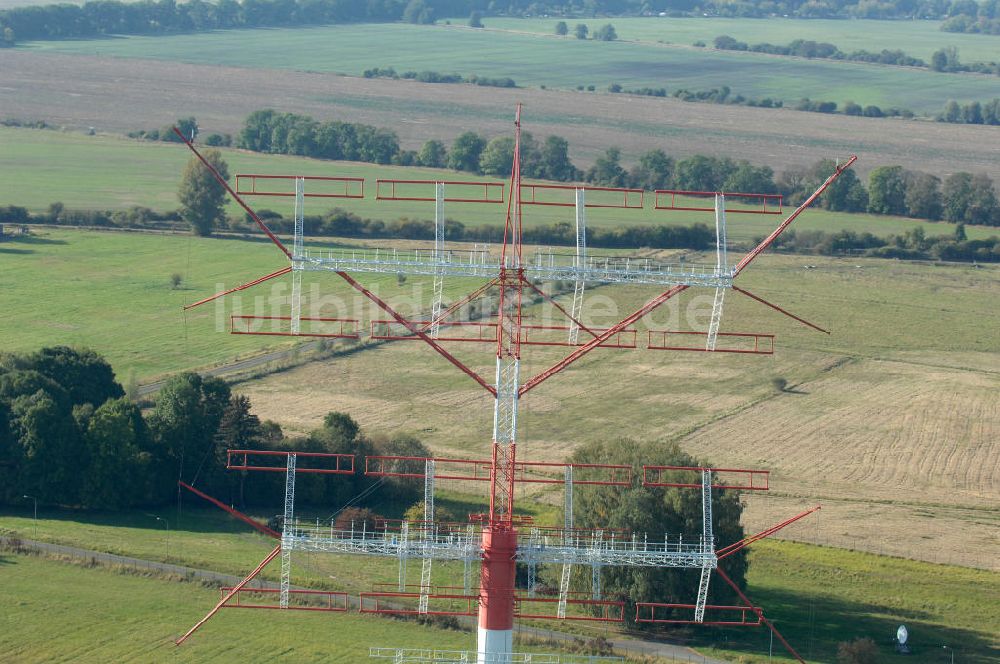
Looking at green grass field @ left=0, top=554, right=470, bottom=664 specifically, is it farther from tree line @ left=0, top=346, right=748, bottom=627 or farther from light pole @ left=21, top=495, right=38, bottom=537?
tree line @ left=0, top=346, right=748, bottom=627

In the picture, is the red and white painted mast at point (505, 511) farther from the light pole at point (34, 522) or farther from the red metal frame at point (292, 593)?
the light pole at point (34, 522)

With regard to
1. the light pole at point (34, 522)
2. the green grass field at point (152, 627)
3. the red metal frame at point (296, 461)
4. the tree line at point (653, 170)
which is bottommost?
the green grass field at point (152, 627)

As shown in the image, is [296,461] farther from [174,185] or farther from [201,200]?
[174,185]

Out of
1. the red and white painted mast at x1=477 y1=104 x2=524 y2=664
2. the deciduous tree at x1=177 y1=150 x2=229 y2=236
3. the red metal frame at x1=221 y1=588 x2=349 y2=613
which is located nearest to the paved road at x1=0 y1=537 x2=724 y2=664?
the red metal frame at x1=221 y1=588 x2=349 y2=613

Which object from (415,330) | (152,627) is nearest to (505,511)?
(415,330)

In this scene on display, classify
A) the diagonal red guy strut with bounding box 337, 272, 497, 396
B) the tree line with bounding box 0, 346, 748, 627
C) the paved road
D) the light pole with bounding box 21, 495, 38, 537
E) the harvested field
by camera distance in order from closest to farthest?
the diagonal red guy strut with bounding box 337, 272, 497, 396
the paved road
the light pole with bounding box 21, 495, 38, 537
the tree line with bounding box 0, 346, 748, 627
the harvested field

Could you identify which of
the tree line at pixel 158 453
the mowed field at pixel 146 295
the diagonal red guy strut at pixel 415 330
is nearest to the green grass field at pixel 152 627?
the tree line at pixel 158 453
